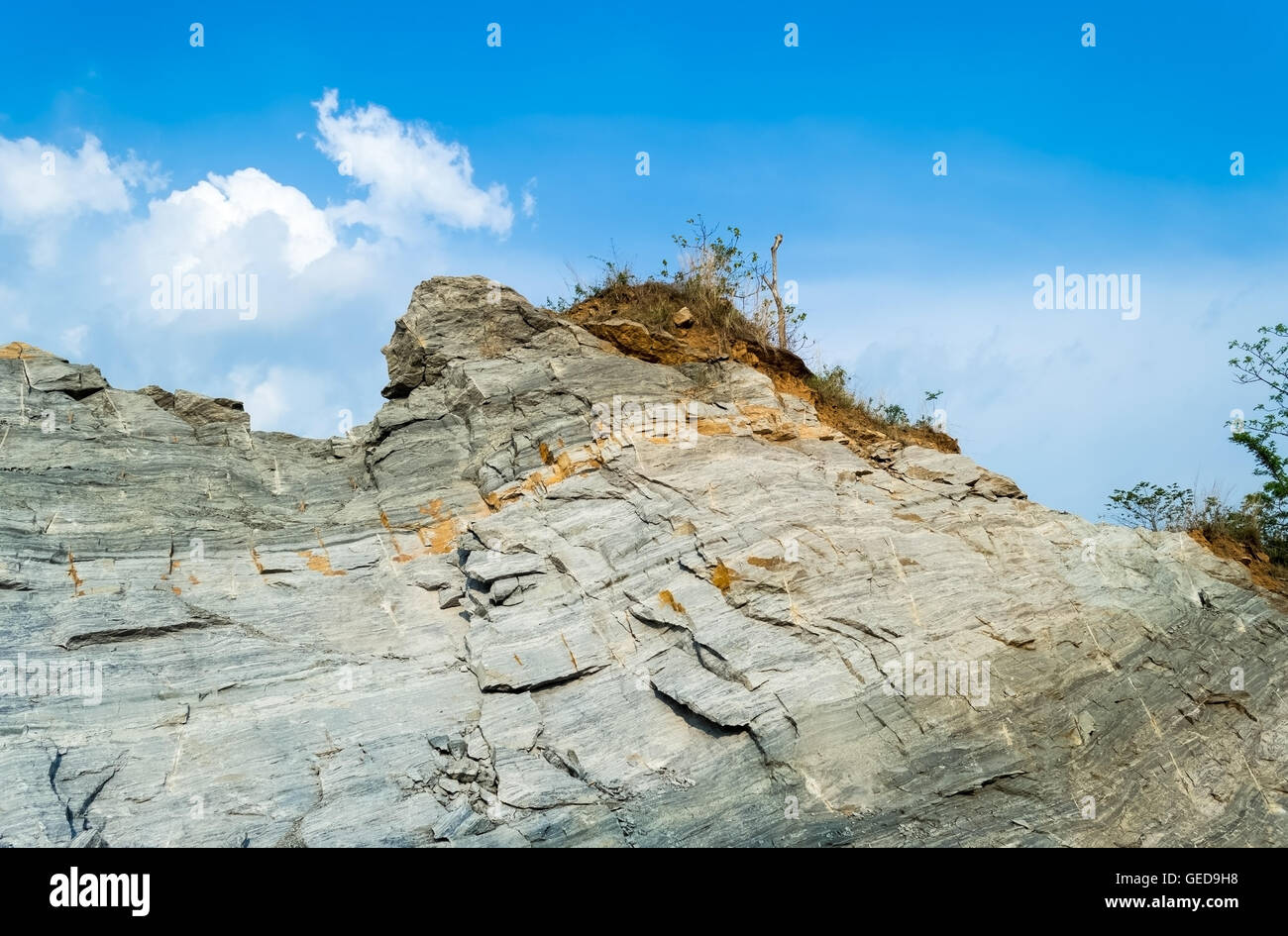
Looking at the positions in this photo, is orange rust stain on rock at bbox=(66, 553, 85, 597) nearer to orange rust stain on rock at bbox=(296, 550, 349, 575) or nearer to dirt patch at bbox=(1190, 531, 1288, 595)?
orange rust stain on rock at bbox=(296, 550, 349, 575)

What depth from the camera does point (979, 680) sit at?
11.2 m

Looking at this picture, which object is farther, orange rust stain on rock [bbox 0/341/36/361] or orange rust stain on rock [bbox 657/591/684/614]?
orange rust stain on rock [bbox 0/341/36/361]

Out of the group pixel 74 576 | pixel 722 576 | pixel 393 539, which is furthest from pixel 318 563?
pixel 722 576

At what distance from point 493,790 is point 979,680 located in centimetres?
594

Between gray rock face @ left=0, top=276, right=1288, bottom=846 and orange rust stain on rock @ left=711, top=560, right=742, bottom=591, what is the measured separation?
41 millimetres

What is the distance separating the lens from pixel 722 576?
40.1 feet

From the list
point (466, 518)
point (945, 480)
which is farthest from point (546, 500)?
point (945, 480)

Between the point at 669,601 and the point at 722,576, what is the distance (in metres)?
0.79

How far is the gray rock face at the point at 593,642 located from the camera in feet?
33.2

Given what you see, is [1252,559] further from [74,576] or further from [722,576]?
[74,576]

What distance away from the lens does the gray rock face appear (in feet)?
33.2

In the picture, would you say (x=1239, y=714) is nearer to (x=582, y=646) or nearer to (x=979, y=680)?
(x=979, y=680)

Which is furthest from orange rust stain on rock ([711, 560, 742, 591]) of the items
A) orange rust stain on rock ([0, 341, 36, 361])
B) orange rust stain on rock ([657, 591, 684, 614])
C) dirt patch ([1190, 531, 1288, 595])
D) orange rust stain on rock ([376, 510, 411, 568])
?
orange rust stain on rock ([0, 341, 36, 361])

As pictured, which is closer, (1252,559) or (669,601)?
(669,601)
